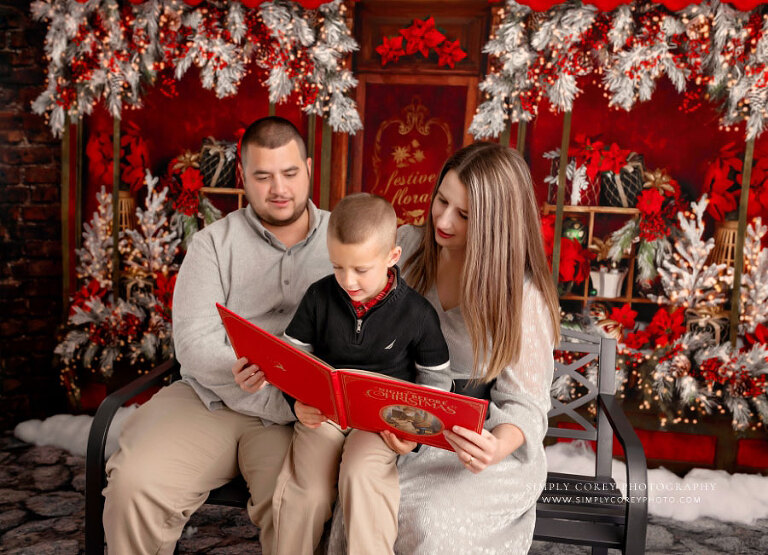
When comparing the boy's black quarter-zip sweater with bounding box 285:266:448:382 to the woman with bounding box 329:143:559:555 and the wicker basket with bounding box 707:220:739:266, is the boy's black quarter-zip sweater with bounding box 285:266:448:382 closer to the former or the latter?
the woman with bounding box 329:143:559:555

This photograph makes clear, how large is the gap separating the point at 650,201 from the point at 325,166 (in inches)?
63.0

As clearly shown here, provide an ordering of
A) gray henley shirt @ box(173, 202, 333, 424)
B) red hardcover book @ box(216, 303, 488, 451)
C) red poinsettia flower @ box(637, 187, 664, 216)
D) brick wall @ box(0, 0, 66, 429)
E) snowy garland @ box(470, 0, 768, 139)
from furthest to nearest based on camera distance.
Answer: brick wall @ box(0, 0, 66, 429), red poinsettia flower @ box(637, 187, 664, 216), snowy garland @ box(470, 0, 768, 139), gray henley shirt @ box(173, 202, 333, 424), red hardcover book @ box(216, 303, 488, 451)

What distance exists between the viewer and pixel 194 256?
7.52 feet

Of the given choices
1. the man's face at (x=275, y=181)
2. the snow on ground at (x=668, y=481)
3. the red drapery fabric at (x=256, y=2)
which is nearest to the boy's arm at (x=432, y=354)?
the man's face at (x=275, y=181)

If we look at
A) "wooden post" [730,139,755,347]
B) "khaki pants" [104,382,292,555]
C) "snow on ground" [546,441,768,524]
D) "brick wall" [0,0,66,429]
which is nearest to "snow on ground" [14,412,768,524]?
"snow on ground" [546,441,768,524]

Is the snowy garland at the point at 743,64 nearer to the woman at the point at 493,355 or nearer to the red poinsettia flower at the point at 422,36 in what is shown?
the red poinsettia flower at the point at 422,36

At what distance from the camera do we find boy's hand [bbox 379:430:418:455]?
5.90 ft

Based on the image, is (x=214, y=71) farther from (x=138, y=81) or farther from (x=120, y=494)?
(x=120, y=494)

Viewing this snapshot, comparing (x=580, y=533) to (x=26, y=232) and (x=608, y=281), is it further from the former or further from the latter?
(x=26, y=232)

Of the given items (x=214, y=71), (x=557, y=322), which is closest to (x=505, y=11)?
(x=214, y=71)

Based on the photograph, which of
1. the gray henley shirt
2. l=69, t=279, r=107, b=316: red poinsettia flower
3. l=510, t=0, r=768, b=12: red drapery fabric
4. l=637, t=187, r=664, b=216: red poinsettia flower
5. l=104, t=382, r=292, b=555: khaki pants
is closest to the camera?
l=104, t=382, r=292, b=555: khaki pants

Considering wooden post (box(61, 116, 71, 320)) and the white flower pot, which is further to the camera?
wooden post (box(61, 116, 71, 320))

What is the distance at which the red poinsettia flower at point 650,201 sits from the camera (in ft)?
10.8

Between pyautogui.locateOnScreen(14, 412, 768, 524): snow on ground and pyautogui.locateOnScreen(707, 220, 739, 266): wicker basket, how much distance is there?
1.03 metres
